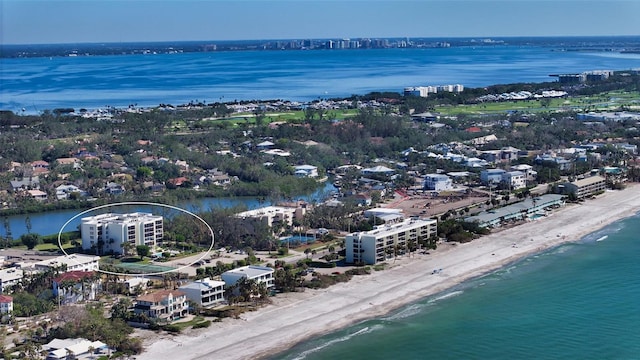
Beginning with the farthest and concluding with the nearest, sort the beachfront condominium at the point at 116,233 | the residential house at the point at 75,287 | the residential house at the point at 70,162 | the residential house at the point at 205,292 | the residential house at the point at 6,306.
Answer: the residential house at the point at 70,162, the beachfront condominium at the point at 116,233, the residential house at the point at 75,287, the residential house at the point at 205,292, the residential house at the point at 6,306

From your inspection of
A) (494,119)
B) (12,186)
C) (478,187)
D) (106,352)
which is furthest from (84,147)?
(106,352)

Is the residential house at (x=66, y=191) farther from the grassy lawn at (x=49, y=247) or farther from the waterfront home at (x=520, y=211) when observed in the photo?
the waterfront home at (x=520, y=211)

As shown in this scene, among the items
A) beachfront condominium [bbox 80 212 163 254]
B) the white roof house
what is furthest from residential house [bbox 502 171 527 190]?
beachfront condominium [bbox 80 212 163 254]

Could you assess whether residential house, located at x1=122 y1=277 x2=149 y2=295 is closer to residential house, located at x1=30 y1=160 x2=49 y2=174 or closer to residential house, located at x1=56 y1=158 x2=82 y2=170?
residential house, located at x1=30 y1=160 x2=49 y2=174

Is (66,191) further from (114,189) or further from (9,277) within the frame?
(9,277)

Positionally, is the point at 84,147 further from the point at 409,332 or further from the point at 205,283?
the point at 409,332

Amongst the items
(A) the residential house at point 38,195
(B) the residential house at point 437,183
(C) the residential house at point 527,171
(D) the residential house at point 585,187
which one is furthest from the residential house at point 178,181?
(D) the residential house at point 585,187
